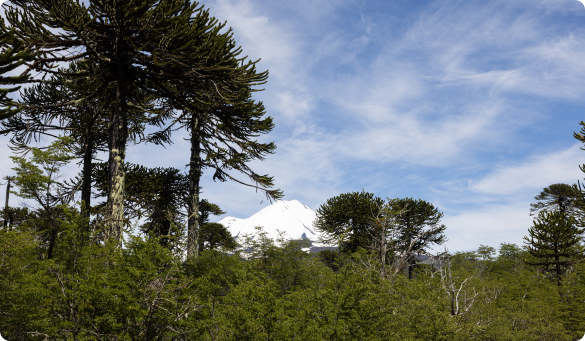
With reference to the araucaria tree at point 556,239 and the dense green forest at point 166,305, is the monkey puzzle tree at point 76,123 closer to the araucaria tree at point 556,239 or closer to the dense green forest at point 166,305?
the dense green forest at point 166,305

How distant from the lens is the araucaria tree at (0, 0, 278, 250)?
8625mm

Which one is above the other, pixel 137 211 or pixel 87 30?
pixel 87 30

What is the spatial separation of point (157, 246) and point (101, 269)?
5.33 ft

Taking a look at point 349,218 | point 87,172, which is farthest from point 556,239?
point 87,172

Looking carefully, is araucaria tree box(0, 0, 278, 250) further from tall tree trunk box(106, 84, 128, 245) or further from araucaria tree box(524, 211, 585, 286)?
araucaria tree box(524, 211, 585, 286)

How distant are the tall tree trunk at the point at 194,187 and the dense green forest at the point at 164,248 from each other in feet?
0.25

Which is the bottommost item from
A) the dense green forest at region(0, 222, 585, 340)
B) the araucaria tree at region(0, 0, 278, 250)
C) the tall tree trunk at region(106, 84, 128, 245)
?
the dense green forest at region(0, 222, 585, 340)

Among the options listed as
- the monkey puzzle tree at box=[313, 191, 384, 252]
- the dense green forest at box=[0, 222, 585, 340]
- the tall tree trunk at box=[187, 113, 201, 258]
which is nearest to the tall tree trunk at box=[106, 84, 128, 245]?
the dense green forest at box=[0, 222, 585, 340]

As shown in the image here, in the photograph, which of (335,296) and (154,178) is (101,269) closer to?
(335,296)

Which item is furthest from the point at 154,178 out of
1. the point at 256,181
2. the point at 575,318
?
the point at 575,318

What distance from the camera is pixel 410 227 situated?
109ft

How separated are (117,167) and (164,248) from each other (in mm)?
5196

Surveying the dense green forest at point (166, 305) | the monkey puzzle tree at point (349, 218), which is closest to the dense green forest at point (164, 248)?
the dense green forest at point (166, 305)

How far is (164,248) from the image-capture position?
6492 millimetres
